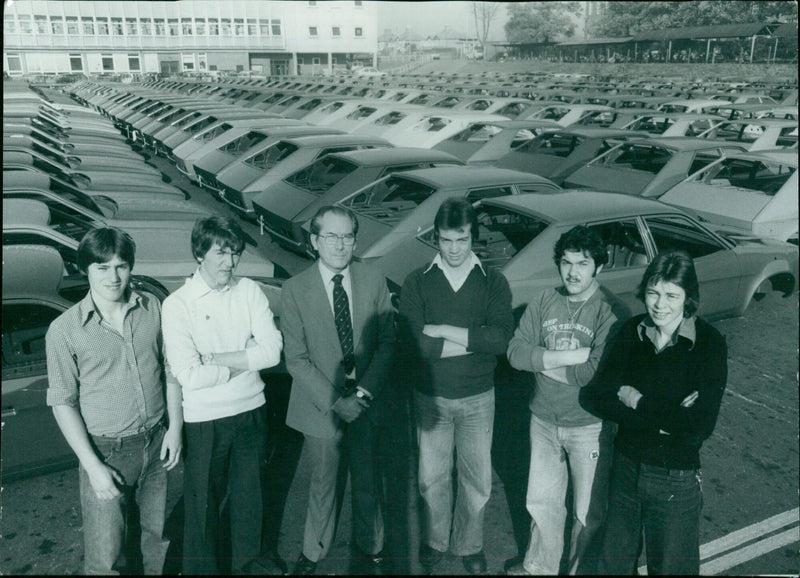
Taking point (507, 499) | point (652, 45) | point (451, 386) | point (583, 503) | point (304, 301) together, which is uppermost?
point (652, 45)

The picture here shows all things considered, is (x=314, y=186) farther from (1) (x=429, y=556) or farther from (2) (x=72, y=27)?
(2) (x=72, y=27)

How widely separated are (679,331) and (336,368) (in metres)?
1.56

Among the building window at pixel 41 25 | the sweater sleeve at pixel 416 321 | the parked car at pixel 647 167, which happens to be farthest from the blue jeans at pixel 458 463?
the building window at pixel 41 25

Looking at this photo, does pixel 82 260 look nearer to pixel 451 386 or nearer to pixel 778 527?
pixel 451 386

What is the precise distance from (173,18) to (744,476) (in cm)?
4716

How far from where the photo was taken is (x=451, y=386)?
2957 millimetres

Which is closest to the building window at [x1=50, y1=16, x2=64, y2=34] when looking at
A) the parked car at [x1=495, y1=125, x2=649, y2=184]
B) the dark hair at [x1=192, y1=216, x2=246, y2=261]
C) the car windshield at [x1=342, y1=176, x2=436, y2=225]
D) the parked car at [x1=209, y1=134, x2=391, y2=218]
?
the parked car at [x1=209, y1=134, x2=391, y2=218]

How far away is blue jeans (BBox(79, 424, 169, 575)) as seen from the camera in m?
2.54

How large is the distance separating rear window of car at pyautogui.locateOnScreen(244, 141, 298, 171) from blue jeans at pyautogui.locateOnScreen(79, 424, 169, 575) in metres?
7.28

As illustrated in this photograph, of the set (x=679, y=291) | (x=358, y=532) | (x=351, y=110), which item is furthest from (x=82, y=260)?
(x=351, y=110)

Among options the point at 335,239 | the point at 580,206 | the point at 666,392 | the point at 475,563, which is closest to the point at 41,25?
the point at 580,206

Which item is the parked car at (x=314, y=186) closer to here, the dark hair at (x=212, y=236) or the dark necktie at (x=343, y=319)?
the dark necktie at (x=343, y=319)

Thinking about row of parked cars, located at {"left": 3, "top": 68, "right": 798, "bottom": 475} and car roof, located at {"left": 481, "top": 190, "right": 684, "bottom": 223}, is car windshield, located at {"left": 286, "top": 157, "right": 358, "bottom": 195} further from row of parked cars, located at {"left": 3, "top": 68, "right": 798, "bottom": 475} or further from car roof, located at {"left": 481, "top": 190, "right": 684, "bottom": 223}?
car roof, located at {"left": 481, "top": 190, "right": 684, "bottom": 223}

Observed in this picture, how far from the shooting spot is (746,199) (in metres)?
7.81
